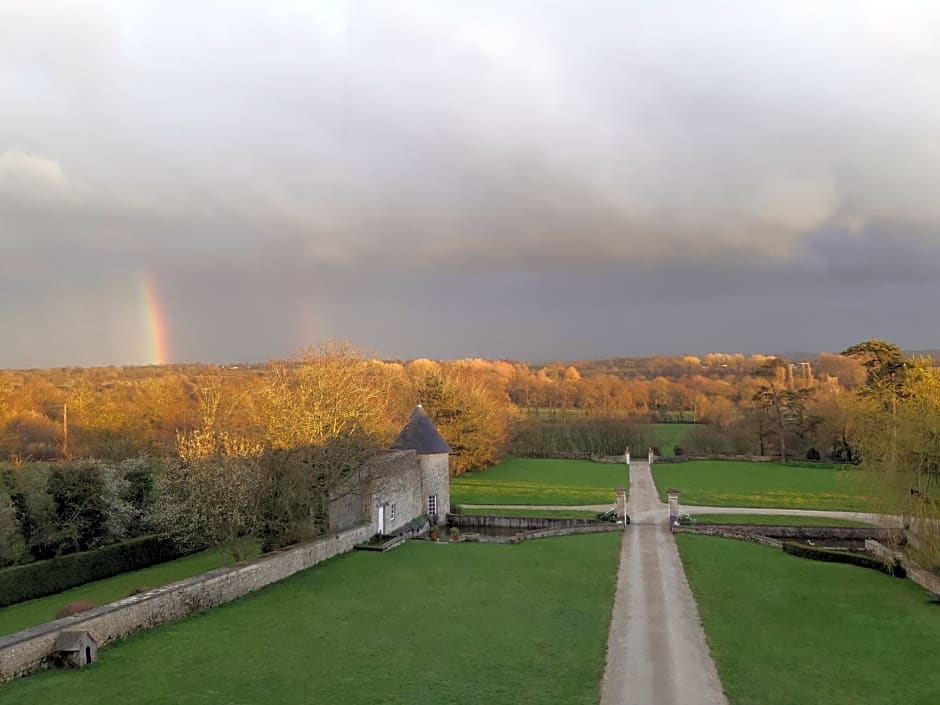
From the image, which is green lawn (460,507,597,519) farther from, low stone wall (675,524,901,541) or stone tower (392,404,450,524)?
low stone wall (675,524,901,541)

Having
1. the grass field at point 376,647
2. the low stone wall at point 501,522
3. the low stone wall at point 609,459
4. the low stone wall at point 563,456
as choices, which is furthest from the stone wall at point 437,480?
the low stone wall at point 563,456

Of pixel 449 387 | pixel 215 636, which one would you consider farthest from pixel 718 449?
A: pixel 215 636

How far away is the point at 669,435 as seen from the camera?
70000 mm

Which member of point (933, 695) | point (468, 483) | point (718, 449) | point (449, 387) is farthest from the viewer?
point (718, 449)

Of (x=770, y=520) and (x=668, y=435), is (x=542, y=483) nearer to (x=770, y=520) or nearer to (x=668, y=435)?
(x=770, y=520)

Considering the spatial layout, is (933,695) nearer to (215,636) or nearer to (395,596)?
(395,596)

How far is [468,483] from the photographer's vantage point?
43.7m

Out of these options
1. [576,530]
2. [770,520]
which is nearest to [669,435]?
[770,520]

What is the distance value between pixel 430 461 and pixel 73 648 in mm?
20106

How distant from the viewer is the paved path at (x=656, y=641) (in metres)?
10.5

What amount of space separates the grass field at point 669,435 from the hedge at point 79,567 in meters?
45.1

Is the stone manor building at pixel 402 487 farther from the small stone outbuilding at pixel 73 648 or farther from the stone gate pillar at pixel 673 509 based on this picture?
the small stone outbuilding at pixel 73 648

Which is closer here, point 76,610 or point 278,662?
point 278,662

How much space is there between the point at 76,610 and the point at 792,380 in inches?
2968
